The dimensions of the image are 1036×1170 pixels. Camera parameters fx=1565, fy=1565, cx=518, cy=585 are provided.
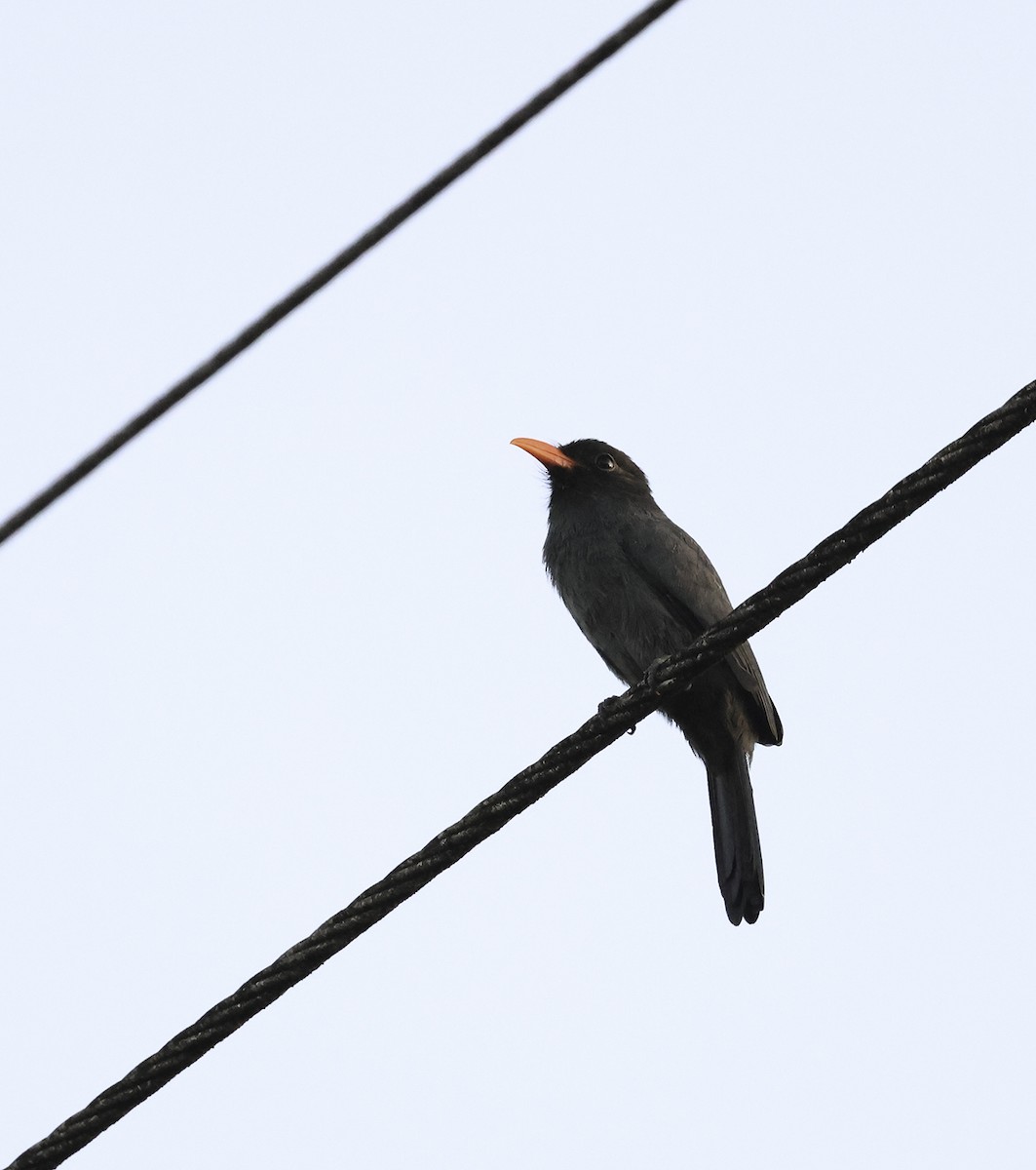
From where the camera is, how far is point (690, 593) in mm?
6160

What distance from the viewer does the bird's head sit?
6777 mm

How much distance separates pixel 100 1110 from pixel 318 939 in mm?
497

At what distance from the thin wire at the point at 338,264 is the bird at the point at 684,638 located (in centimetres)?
349

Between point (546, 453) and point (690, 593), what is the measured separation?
3.59 feet

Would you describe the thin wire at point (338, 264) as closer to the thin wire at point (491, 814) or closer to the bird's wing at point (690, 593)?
the thin wire at point (491, 814)

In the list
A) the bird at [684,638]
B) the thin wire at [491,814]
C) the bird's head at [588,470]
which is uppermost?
the bird's head at [588,470]

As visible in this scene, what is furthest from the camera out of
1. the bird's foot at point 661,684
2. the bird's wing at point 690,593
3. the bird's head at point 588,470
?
the bird's head at point 588,470

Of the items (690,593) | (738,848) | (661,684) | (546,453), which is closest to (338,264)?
(661,684)

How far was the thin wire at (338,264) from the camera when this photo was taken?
2619 mm

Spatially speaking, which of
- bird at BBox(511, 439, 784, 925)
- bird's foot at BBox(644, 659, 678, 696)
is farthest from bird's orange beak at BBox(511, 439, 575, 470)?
bird's foot at BBox(644, 659, 678, 696)

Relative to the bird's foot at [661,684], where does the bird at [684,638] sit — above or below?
above

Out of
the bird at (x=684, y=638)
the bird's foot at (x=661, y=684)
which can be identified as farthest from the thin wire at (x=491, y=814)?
the bird at (x=684, y=638)

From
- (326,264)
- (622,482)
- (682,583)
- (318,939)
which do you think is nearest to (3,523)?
(326,264)

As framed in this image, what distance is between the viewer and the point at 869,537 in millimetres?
A: 3182
